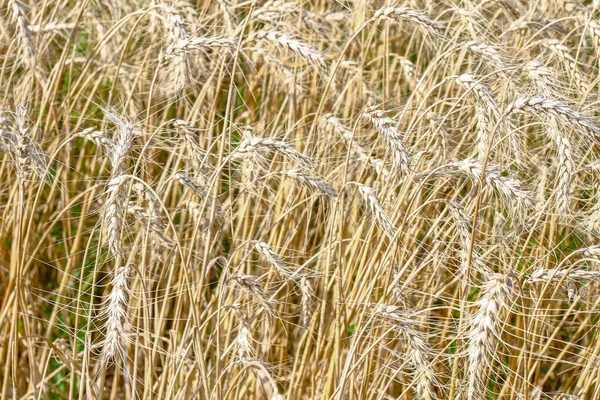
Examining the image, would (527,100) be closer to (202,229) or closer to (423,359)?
(423,359)

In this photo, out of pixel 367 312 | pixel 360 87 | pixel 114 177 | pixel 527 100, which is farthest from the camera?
pixel 360 87

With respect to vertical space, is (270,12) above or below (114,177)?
above

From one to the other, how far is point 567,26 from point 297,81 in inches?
41.8

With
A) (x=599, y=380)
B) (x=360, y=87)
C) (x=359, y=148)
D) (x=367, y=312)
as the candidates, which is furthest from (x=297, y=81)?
(x=599, y=380)

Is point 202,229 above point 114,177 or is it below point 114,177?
below

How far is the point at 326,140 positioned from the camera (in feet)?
7.40

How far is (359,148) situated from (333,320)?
45 centimetres

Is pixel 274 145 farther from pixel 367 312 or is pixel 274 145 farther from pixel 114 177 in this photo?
pixel 367 312

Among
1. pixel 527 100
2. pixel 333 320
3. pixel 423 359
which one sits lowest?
pixel 333 320

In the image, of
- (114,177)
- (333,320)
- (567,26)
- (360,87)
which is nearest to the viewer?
(114,177)

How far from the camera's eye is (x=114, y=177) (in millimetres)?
1632

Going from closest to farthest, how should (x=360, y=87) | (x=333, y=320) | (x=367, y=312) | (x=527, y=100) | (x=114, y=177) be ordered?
(x=527, y=100) → (x=114, y=177) → (x=367, y=312) → (x=333, y=320) → (x=360, y=87)

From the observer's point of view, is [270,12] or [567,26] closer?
[270,12]

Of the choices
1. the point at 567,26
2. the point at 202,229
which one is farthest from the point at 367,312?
the point at 567,26
